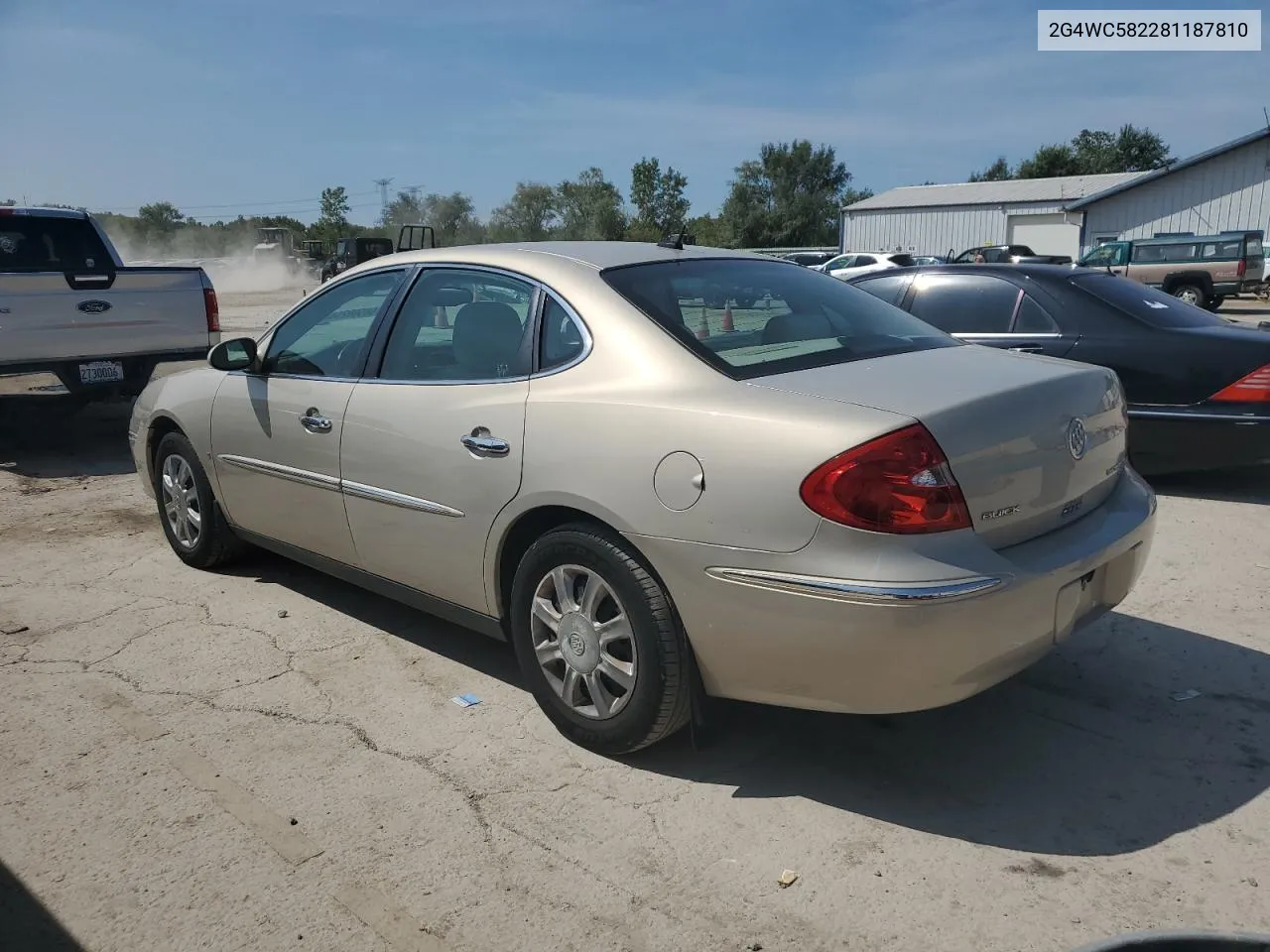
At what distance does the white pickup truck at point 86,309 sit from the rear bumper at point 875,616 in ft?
22.7

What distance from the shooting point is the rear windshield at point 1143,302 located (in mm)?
6488

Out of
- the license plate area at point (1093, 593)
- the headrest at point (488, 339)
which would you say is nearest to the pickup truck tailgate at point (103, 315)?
the headrest at point (488, 339)

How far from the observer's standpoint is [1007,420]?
287cm

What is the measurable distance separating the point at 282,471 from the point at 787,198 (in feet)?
248

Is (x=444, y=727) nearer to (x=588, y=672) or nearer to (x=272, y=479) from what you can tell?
(x=588, y=672)

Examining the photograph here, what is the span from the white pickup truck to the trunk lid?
7.06 metres

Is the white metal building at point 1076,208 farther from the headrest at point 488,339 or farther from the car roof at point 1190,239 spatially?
the headrest at point 488,339

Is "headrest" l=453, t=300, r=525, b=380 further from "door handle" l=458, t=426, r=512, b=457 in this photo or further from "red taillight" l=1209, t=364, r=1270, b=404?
"red taillight" l=1209, t=364, r=1270, b=404

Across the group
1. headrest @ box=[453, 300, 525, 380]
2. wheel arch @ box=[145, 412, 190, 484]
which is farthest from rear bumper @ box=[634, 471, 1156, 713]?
wheel arch @ box=[145, 412, 190, 484]

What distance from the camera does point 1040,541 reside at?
2.96 meters

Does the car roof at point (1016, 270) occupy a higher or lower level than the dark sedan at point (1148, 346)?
higher

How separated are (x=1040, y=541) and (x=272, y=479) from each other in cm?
316

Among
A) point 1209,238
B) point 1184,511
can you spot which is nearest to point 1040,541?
point 1184,511

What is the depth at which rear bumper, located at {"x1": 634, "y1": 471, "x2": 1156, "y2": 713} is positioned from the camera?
8.63ft
